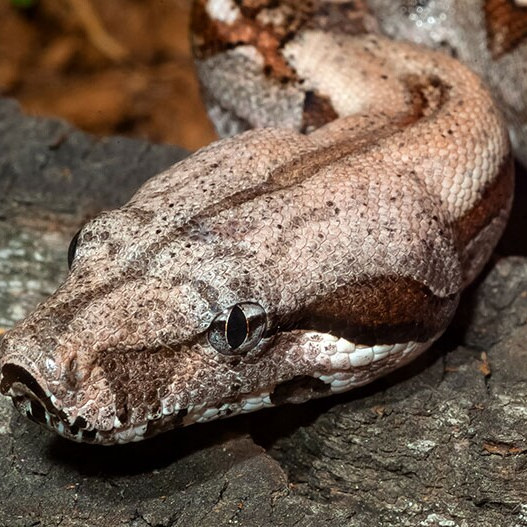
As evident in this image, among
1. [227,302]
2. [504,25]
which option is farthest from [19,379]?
[504,25]

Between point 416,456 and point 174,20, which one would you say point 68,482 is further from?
point 174,20

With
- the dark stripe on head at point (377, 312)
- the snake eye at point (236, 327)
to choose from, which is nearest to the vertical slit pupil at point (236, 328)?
the snake eye at point (236, 327)

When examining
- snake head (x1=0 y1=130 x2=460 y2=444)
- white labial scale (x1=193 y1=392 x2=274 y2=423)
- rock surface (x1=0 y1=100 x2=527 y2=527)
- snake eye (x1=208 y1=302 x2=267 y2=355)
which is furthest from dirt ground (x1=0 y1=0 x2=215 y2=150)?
snake eye (x1=208 y1=302 x2=267 y2=355)

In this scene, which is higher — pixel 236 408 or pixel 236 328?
pixel 236 328

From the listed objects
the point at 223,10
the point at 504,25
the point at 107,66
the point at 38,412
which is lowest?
the point at 107,66

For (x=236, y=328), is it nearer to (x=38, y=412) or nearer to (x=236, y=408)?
(x=236, y=408)
